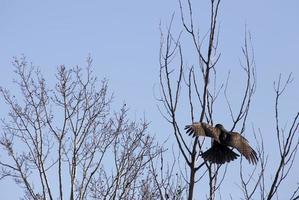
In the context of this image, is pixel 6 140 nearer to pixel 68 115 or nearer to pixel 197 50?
pixel 68 115

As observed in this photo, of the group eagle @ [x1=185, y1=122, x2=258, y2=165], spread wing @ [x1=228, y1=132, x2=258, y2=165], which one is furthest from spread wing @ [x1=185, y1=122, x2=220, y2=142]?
spread wing @ [x1=228, y1=132, x2=258, y2=165]

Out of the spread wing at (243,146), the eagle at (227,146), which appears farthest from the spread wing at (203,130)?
the spread wing at (243,146)

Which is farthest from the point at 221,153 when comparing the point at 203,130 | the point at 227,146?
the point at 203,130

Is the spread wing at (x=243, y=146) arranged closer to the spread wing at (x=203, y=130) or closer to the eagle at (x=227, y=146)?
the eagle at (x=227, y=146)

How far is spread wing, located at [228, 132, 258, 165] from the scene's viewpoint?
6070mm

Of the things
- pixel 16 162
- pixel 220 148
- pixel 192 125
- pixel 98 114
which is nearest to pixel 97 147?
pixel 98 114

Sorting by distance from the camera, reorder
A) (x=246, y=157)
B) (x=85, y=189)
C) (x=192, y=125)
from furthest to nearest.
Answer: (x=85, y=189)
(x=246, y=157)
(x=192, y=125)

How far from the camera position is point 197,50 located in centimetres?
525

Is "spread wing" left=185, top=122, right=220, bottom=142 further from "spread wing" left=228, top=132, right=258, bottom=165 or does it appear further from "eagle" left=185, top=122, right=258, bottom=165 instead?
"spread wing" left=228, top=132, right=258, bottom=165

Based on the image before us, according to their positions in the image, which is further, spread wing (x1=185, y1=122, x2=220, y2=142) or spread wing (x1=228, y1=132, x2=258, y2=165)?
spread wing (x1=228, y1=132, x2=258, y2=165)

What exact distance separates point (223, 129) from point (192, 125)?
0.81m

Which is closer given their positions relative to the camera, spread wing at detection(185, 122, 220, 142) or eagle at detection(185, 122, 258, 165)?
spread wing at detection(185, 122, 220, 142)

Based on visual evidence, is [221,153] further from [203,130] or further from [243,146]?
[203,130]

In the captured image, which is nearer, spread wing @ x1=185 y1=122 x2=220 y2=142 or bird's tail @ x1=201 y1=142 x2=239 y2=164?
spread wing @ x1=185 y1=122 x2=220 y2=142
